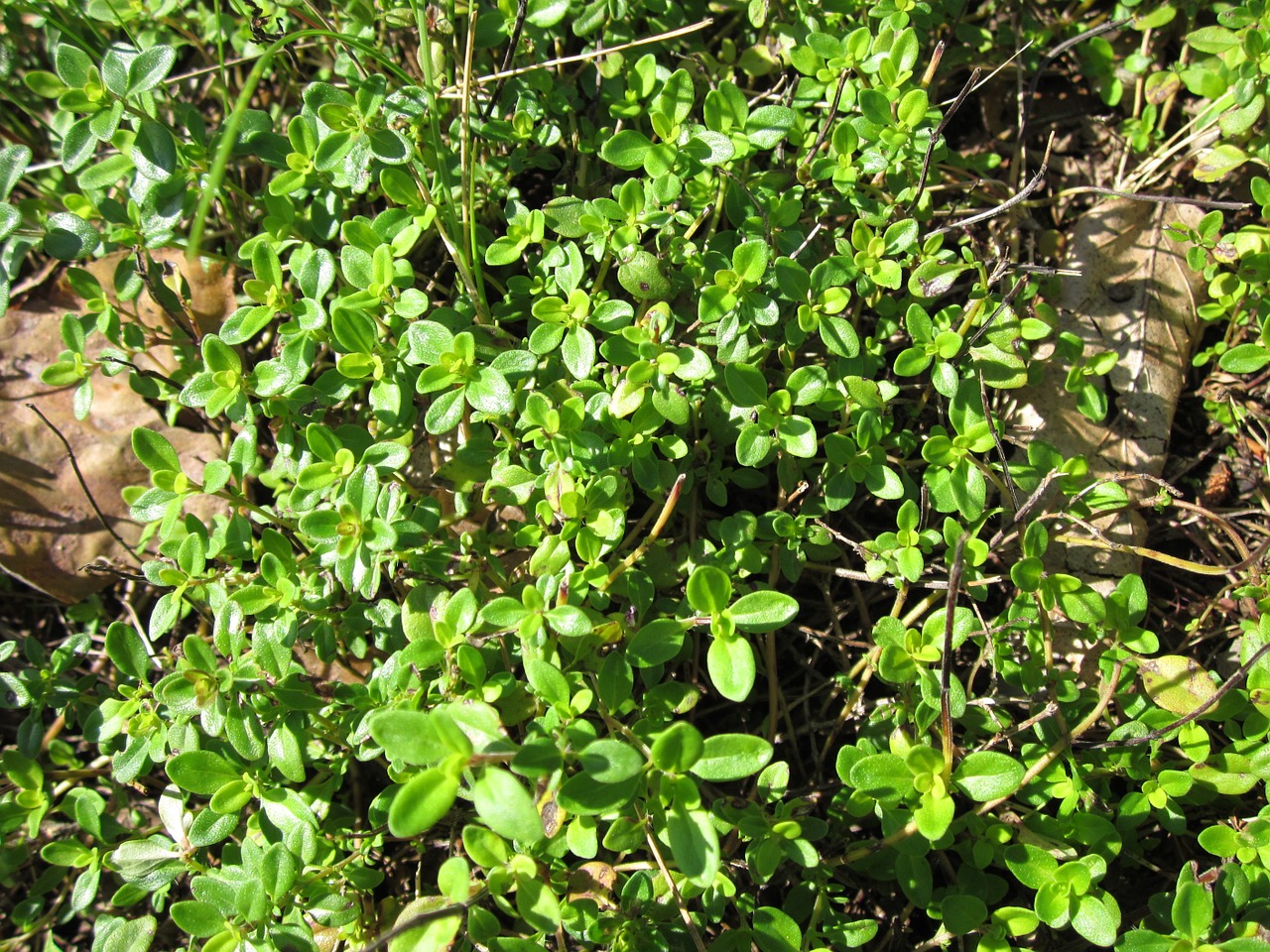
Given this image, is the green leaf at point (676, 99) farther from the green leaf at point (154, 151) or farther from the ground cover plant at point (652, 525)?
the green leaf at point (154, 151)

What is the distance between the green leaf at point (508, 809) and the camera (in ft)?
4.93

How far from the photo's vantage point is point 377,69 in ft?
8.98

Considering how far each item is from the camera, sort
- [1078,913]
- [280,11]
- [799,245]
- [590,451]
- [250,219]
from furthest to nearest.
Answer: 1. [250,219]
2. [280,11]
3. [799,245]
4. [590,451]
5. [1078,913]

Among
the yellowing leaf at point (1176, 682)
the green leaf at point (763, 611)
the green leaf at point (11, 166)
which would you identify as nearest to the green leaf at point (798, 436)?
the green leaf at point (763, 611)

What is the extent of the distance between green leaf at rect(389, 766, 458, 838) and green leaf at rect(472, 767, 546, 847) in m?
0.08

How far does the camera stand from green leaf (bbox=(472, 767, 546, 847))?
4.93 ft

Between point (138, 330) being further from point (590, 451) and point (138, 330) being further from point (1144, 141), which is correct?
point (1144, 141)

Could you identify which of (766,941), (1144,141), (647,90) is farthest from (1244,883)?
(647,90)

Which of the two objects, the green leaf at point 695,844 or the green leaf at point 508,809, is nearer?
the green leaf at point 508,809

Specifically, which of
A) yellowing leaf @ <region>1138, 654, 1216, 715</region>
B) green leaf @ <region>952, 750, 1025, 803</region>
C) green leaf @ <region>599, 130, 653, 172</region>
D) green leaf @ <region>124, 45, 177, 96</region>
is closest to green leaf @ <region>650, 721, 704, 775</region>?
green leaf @ <region>952, 750, 1025, 803</region>

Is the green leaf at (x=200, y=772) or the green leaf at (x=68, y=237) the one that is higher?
the green leaf at (x=68, y=237)

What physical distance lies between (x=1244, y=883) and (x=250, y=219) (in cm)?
332

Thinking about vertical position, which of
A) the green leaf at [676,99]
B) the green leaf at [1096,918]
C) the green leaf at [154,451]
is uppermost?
the green leaf at [676,99]

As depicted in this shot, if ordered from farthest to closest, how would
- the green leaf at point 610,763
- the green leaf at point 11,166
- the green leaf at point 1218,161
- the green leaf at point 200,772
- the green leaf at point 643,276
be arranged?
1. the green leaf at point 1218,161
2. the green leaf at point 11,166
3. the green leaf at point 643,276
4. the green leaf at point 200,772
5. the green leaf at point 610,763
